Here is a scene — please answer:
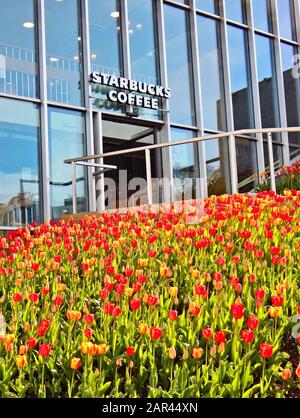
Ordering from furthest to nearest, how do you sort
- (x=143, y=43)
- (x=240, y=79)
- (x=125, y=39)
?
(x=240, y=79) < (x=143, y=43) < (x=125, y=39)

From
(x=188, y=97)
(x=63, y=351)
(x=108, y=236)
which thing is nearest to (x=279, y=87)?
(x=188, y=97)

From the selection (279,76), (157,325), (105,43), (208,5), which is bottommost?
(157,325)

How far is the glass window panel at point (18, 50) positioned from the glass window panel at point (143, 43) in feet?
8.54

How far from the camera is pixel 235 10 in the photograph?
1709 centimetres

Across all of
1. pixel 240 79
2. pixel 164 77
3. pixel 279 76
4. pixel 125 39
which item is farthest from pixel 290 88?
pixel 125 39

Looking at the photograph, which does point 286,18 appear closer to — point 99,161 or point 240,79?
point 240,79

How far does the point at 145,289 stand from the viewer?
144 inches

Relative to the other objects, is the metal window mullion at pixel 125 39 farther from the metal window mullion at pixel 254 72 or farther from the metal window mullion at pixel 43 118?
the metal window mullion at pixel 254 72

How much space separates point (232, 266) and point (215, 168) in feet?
36.3

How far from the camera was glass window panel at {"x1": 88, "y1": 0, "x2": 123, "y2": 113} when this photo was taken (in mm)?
13172

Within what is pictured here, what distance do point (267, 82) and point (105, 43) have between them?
6001 mm

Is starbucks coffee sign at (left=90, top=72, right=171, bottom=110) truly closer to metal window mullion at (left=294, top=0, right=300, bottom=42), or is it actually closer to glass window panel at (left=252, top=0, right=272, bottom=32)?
glass window panel at (left=252, top=0, right=272, bottom=32)

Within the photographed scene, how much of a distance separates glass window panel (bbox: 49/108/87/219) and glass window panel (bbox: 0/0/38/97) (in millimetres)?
788

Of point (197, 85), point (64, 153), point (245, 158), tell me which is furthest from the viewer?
point (245, 158)
